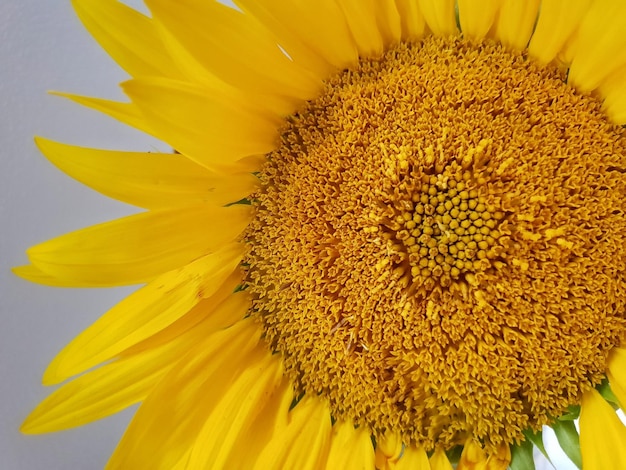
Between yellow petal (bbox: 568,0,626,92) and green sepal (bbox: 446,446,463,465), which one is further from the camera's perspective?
green sepal (bbox: 446,446,463,465)

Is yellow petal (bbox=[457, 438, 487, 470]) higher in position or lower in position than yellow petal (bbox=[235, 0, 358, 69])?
lower

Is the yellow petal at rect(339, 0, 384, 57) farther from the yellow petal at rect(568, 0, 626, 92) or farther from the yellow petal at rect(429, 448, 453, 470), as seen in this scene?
the yellow petal at rect(429, 448, 453, 470)

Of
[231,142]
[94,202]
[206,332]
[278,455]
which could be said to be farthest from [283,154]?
[94,202]

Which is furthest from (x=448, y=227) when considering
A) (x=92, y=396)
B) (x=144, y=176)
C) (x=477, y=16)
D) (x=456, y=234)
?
(x=92, y=396)

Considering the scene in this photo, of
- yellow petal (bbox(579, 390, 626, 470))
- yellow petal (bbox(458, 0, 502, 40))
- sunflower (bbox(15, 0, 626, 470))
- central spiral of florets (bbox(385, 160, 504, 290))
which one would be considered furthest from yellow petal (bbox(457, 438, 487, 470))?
yellow petal (bbox(458, 0, 502, 40))

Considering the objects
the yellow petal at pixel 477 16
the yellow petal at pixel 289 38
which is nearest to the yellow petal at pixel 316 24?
the yellow petal at pixel 289 38

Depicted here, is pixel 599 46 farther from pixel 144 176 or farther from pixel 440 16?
pixel 144 176

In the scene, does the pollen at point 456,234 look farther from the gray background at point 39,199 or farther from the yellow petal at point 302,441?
the gray background at point 39,199
